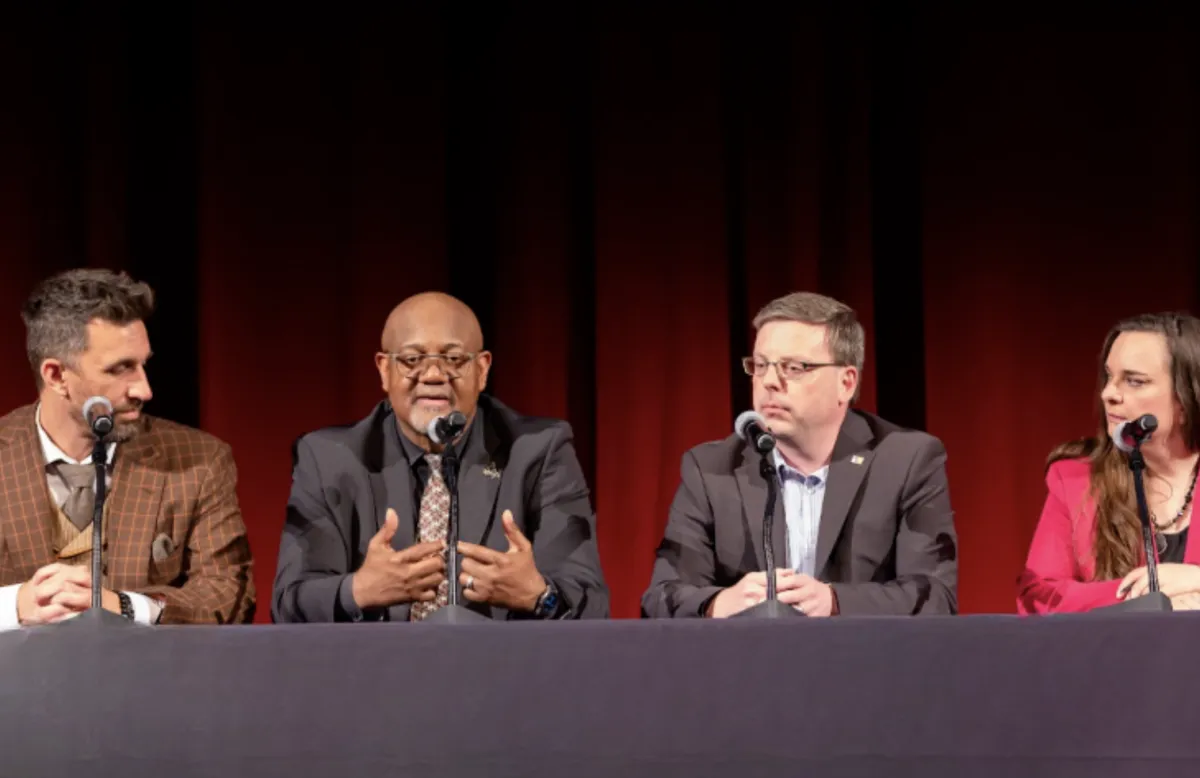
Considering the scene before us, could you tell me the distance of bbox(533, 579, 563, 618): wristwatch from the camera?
3043 mm

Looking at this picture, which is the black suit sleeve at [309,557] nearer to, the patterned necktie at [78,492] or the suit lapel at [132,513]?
the suit lapel at [132,513]

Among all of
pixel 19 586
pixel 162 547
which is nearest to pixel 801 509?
pixel 162 547

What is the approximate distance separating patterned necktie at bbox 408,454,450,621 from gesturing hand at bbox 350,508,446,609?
10.6 inches

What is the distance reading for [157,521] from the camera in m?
3.23

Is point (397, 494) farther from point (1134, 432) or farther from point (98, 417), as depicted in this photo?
point (1134, 432)

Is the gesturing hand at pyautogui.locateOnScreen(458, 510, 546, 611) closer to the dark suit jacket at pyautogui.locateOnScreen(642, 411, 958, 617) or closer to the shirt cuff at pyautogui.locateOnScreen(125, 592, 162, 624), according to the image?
the dark suit jacket at pyautogui.locateOnScreen(642, 411, 958, 617)

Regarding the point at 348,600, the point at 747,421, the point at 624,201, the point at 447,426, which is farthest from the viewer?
the point at 624,201

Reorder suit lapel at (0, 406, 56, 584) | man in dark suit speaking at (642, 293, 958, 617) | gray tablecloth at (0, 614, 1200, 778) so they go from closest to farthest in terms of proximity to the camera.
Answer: gray tablecloth at (0, 614, 1200, 778), suit lapel at (0, 406, 56, 584), man in dark suit speaking at (642, 293, 958, 617)

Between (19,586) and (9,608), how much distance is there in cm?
5

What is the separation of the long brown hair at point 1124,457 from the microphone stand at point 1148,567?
63 centimetres

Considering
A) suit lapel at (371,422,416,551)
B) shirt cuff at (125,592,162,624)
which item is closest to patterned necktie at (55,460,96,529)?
shirt cuff at (125,592,162,624)

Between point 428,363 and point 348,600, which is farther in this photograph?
point 428,363

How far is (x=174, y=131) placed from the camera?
4266 millimetres

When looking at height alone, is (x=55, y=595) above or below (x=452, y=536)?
below
